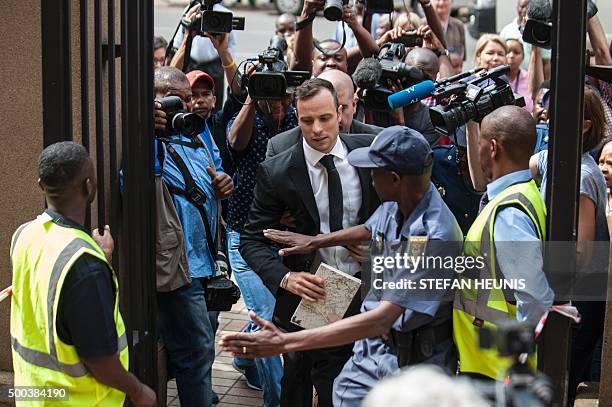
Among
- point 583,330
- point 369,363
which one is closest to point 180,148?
point 369,363

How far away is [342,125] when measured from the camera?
5.18 metres

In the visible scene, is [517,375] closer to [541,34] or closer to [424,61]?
[541,34]

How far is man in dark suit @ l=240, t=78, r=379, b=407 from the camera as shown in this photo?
15.0 ft

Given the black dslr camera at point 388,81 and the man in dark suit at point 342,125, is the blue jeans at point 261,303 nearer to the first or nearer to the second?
the man in dark suit at point 342,125

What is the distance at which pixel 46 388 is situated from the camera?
3441mm

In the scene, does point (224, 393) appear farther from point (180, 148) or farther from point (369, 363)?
point (369, 363)

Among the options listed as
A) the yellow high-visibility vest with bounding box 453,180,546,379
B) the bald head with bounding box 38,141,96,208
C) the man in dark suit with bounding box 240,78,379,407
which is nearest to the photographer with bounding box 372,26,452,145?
the man in dark suit with bounding box 240,78,379,407

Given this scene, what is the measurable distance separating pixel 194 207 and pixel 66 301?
1781 mm

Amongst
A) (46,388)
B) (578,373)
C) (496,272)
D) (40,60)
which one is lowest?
(578,373)

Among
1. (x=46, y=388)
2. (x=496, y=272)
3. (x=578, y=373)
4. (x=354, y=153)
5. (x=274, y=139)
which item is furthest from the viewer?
(x=274, y=139)

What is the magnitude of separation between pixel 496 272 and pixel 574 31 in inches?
37.5

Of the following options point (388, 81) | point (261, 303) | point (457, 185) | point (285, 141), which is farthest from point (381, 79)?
point (261, 303)

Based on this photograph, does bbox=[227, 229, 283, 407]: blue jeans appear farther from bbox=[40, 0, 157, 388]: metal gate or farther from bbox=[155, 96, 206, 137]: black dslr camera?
bbox=[155, 96, 206, 137]: black dslr camera

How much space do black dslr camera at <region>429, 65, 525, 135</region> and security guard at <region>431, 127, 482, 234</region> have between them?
0.79 metres
